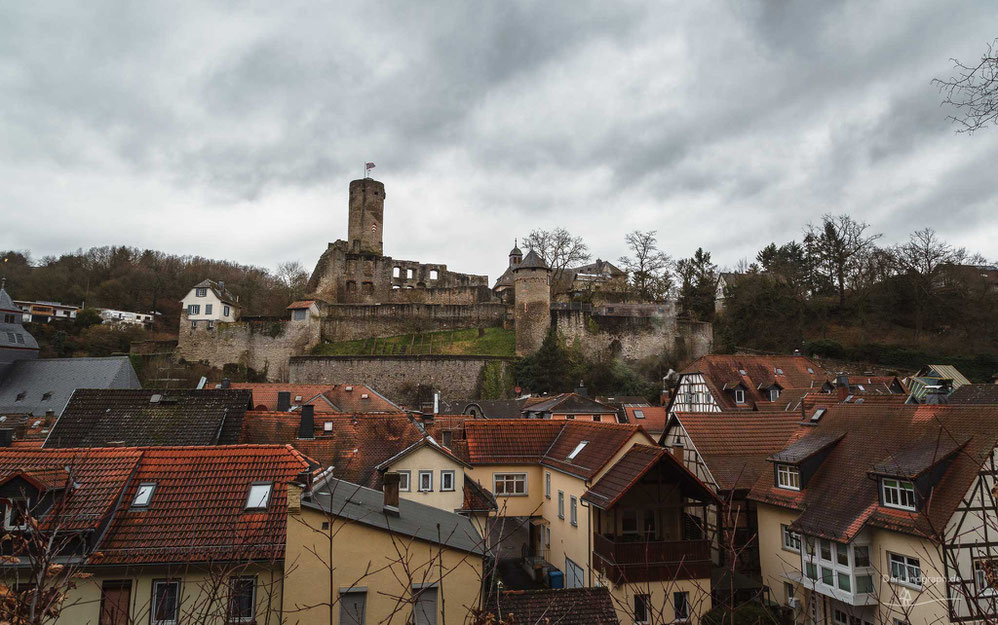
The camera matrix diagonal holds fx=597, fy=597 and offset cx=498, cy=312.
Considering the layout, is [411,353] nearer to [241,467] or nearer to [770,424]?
[770,424]

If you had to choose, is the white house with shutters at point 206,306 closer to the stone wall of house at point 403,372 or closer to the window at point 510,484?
the stone wall of house at point 403,372

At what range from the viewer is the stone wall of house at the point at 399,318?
45.6 meters

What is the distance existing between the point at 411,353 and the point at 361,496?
31.6 metres

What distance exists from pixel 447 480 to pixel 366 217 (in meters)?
41.7

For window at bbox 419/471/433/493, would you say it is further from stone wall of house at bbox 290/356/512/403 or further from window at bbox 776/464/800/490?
stone wall of house at bbox 290/356/512/403

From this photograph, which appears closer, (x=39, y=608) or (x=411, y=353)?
(x=39, y=608)

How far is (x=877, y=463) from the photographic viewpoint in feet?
42.8

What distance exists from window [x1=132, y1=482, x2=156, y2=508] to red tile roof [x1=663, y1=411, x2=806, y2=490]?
13338 mm

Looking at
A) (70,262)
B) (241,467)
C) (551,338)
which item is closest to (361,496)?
(241,467)

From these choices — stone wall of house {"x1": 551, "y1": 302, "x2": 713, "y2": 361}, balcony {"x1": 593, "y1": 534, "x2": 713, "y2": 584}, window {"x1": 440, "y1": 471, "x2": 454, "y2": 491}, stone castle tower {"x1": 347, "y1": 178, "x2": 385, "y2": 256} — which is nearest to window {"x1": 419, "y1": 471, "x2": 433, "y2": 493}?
window {"x1": 440, "y1": 471, "x2": 454, "y2": 491}

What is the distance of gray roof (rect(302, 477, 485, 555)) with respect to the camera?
8.98 meters

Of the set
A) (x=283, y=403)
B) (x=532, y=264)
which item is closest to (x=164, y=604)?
(x=283, y=403)

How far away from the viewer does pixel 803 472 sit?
14.6 meters

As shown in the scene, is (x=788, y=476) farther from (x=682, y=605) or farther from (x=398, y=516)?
(x=398, y=516)
